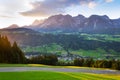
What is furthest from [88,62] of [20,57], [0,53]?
[0,53]

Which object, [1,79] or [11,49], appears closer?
[1,79]

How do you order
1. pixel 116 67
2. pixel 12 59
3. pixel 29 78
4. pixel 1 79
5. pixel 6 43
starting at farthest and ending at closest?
pixel 6 43, pixel 12 59, pixel 116 67, pixel 29 78, pixel 1 79

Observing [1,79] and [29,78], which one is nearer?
[1,79]

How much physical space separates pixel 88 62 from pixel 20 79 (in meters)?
44.7

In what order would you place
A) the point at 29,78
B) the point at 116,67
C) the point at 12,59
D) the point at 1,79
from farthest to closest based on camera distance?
the point at 12,59, the point at 116,67, the point at 29,78, the point at 1,79

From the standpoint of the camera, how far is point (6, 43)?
78312 mm

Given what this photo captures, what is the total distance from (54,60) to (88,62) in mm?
11777

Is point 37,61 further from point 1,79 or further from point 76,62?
point 1,79

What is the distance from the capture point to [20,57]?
250ft

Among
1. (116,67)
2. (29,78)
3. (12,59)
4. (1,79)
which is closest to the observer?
(1,79)

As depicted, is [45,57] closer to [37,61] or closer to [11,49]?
[37,61]

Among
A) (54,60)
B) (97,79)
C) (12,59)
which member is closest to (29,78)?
(97,79)

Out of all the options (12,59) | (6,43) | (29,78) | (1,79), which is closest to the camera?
(1,79)

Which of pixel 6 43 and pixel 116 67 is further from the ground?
pixel 6 43
